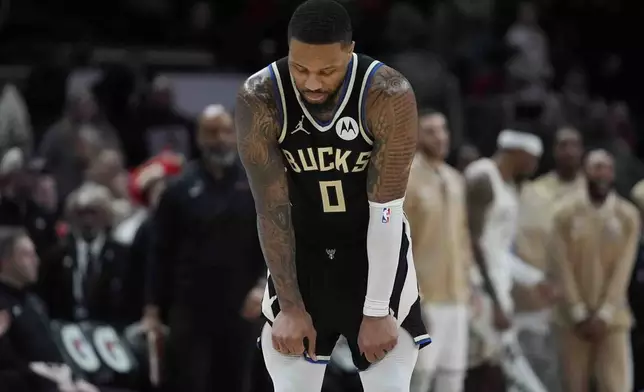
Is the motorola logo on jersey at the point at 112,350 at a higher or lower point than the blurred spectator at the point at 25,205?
lower

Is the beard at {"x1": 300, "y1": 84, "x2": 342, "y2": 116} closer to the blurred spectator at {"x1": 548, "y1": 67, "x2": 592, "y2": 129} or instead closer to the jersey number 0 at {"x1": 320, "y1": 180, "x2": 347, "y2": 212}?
the jersey number 0 at {"x1": 320, "y1": 180, "x2": 347, "y2": 212}

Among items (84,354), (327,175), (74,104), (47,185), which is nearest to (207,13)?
(74,104)

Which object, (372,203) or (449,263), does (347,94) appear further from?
(449,263)

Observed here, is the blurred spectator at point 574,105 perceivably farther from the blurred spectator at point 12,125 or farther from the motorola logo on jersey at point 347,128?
the motorola logo on jersey at point 347,128

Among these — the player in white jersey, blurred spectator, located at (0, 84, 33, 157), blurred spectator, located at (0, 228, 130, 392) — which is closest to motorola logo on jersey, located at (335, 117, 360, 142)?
blurred spectator, located at (0, 228, 130, 392)

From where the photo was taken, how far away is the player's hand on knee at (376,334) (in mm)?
5410

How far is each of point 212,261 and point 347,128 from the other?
356 centimetres

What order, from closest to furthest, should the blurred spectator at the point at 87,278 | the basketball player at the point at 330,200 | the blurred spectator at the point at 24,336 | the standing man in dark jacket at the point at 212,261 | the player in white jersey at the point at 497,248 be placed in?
the basketball player at the point at 330,200, the blurred spectator at the point at 24,336, the standing man in dark jacket at the point at 212,261, the player in white jersey at the point at 497,248, the blurred spectator at the point at 87,278

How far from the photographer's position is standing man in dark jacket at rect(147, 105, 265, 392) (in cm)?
877

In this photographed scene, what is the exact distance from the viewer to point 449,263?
29.8 feet

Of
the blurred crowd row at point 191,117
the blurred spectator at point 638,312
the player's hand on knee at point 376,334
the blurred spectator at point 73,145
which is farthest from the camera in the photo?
the blurred spectator at point 73,145

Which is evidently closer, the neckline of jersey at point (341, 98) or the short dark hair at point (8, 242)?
the neckline of jersey at point (341, 98)

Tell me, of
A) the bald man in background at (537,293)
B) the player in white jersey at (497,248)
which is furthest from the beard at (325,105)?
the bald man in background at (537,293)

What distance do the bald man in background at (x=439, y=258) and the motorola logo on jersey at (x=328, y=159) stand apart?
3518mm
